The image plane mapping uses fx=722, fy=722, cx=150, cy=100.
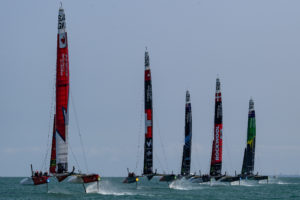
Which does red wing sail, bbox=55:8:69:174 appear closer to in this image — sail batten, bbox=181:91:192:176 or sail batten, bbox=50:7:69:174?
sail batten, bbox=50:7:69:174

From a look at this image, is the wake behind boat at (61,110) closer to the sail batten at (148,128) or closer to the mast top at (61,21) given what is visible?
the mast top at (61,21)

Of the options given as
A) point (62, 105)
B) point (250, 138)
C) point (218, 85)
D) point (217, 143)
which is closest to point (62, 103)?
point (62, 105)

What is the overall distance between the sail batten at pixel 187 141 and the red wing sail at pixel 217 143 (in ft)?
12.6

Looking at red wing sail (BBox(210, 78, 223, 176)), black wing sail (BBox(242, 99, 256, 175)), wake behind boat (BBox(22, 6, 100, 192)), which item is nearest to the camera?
wake behind boat (BBox(22, 6, 100, 192))

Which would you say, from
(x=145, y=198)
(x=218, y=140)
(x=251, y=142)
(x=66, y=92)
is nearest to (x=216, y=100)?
(x=218, y=140)

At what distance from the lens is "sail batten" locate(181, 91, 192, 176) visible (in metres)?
90.4

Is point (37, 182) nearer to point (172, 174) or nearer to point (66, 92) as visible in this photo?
point (66, 92)

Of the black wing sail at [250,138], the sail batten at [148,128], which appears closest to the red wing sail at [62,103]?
the sail batten at [148,128]

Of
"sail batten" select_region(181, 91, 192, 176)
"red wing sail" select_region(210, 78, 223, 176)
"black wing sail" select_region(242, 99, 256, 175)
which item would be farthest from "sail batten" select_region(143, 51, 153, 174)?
"black wing sail" select_region(242, 99, 256, 175)

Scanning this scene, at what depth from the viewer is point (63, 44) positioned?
5662cm

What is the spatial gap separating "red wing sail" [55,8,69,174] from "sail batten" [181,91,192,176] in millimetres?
35585

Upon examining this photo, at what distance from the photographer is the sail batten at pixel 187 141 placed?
90.4 metres

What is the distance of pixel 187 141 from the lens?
91.2 m

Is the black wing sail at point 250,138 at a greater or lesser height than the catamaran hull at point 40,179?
greater
